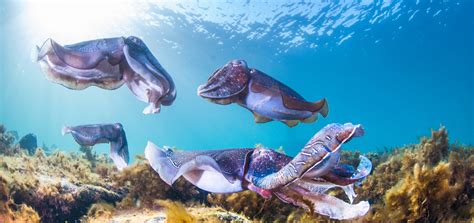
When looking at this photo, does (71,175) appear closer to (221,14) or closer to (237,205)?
(237,205)

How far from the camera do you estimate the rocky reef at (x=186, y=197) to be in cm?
394

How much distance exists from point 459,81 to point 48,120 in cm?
16083

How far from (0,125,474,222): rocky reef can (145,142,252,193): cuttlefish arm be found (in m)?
0.55

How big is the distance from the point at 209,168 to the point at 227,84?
1.13 meters

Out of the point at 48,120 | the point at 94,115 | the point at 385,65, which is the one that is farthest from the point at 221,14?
the point at 48,120

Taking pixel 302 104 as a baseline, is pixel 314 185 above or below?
below

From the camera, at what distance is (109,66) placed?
3.68 meters

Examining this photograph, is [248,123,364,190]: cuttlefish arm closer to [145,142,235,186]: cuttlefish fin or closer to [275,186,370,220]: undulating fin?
[275,186,370,220]: undulating fin

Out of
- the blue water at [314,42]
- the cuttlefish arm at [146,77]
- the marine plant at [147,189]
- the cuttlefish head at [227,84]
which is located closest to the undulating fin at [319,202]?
the cuttlefish head at [227,84]

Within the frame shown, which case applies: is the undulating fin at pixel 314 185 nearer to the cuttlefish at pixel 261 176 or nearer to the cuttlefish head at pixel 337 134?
the cuttlefish at pixel 261 176

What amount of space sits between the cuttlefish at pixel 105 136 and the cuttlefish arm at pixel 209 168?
1.44m

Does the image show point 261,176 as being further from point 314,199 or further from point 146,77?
point 146,77

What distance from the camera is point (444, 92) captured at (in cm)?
5825

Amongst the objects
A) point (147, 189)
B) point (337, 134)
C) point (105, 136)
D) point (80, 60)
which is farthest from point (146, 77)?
point (337, 134)
